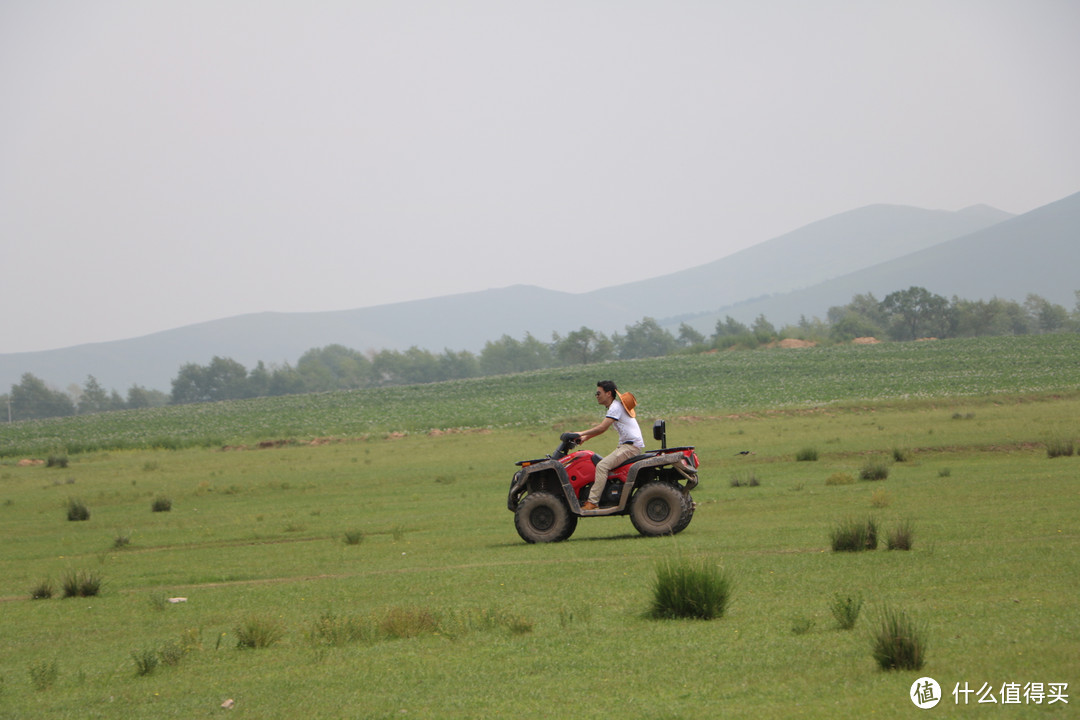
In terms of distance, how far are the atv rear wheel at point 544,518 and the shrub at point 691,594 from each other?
5.92 meters

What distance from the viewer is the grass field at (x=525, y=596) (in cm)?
659

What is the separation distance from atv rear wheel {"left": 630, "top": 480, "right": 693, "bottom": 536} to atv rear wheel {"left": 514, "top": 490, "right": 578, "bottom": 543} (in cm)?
107

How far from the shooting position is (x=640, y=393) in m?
89.2

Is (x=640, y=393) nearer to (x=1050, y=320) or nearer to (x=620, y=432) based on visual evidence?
(x=620, y=432)

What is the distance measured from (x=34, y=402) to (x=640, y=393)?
500ft

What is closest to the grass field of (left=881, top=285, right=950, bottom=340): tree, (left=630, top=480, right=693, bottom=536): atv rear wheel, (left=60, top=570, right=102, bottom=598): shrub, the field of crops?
(left=60, top=570, right=102, bottom=598): shrub

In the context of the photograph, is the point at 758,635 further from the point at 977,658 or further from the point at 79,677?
the point at 79,677

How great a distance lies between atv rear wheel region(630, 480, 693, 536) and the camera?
14.3 m

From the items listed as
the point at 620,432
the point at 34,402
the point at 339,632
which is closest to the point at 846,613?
the point at 339,632

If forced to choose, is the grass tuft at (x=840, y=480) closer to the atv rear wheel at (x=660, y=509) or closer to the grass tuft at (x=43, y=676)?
the atv rear wheel at (x=660, y=509)

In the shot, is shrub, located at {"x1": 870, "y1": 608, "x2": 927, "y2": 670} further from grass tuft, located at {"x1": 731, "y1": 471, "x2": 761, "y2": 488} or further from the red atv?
grass tuft, located at {"x1": 731, "y1": 471, "x2": 761, "y2": 488}

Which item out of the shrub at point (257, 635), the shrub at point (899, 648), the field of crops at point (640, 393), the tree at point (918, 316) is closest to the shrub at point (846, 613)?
the shrub at point (899, 648)

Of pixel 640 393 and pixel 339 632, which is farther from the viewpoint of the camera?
pixel 640 393

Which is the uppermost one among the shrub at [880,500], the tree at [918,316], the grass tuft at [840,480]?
the tree at [918,316]
